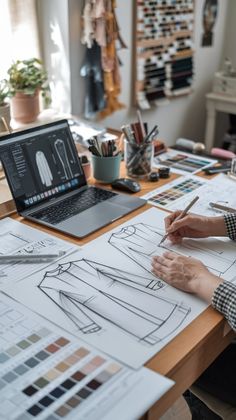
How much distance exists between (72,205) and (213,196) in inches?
17.4

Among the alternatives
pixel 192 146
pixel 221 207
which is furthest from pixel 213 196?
pixel 192 146

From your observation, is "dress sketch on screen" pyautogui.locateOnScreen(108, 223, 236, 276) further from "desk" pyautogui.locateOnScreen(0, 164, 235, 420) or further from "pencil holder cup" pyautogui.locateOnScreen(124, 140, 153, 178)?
"pencil holder cup" pyautogui.locateOnScreen(124, 140, 153, 178)

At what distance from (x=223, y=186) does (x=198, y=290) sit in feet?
2.11

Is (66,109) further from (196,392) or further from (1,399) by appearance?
(1,399)

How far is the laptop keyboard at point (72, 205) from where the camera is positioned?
1312 mm

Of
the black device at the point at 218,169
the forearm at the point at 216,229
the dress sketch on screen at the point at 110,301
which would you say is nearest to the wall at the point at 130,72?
the black device at the point at 218,169

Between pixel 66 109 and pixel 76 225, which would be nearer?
pixel 76 225

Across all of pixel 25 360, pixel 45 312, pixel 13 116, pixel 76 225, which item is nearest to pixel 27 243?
pixel 76 225

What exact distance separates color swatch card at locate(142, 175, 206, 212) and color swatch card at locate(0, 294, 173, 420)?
2.14 ft

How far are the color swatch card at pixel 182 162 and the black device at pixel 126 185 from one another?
23 cm

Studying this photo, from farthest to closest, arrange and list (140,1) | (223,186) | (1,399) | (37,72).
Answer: (140,1), (37,72), (223,186), (1,399)

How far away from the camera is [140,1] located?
224 cm

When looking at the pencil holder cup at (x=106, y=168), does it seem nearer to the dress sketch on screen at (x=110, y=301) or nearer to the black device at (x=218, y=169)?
the black device at (x=218, y=169)

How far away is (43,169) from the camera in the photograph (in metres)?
1.39
